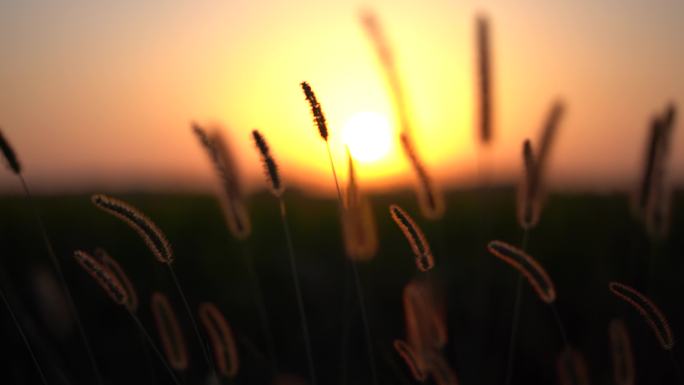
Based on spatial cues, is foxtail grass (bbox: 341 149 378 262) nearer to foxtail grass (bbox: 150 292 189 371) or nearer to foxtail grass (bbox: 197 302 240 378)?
foxtail grass (bbox: 197 302 240 378)

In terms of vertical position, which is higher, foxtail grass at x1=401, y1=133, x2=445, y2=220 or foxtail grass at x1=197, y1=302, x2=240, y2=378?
foxtail grass at x1=401, y1=133, x2=445, y2=220

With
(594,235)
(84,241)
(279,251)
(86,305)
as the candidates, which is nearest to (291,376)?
(86,305)

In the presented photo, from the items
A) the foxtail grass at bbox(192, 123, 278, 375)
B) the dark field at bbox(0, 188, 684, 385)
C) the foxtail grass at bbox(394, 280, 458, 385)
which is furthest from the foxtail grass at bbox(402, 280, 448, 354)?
the foxtail grass at bbox(192, 123, 278, 375)

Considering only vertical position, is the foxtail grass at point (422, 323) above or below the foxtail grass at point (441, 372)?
above

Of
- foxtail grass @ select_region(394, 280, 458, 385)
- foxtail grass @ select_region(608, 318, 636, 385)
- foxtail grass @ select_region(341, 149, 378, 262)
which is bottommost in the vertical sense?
foxtail grass @ select_region(608, 318, 636, 385)

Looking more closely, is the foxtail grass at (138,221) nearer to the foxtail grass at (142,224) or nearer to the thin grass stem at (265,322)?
the foxtail grass at (142,224)

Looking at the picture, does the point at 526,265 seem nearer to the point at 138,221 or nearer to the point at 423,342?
the point at 423,342

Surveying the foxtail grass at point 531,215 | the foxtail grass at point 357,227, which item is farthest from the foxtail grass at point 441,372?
the foxtail grass at point 357,227

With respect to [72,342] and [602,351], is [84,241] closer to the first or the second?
[72,342]

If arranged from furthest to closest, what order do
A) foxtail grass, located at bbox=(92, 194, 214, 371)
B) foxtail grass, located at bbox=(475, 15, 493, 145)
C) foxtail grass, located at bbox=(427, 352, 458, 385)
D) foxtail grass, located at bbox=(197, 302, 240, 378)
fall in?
foxtail grass, located at bbox=(475, 15, 493, 145) → foxtail grass, located at bbox=(197, 302, 240, 378) → foxtail grass, located at bbox=(427, 352, 458, 385) → foxtail grass, located at bbox=(92, 194, 214, 371)
